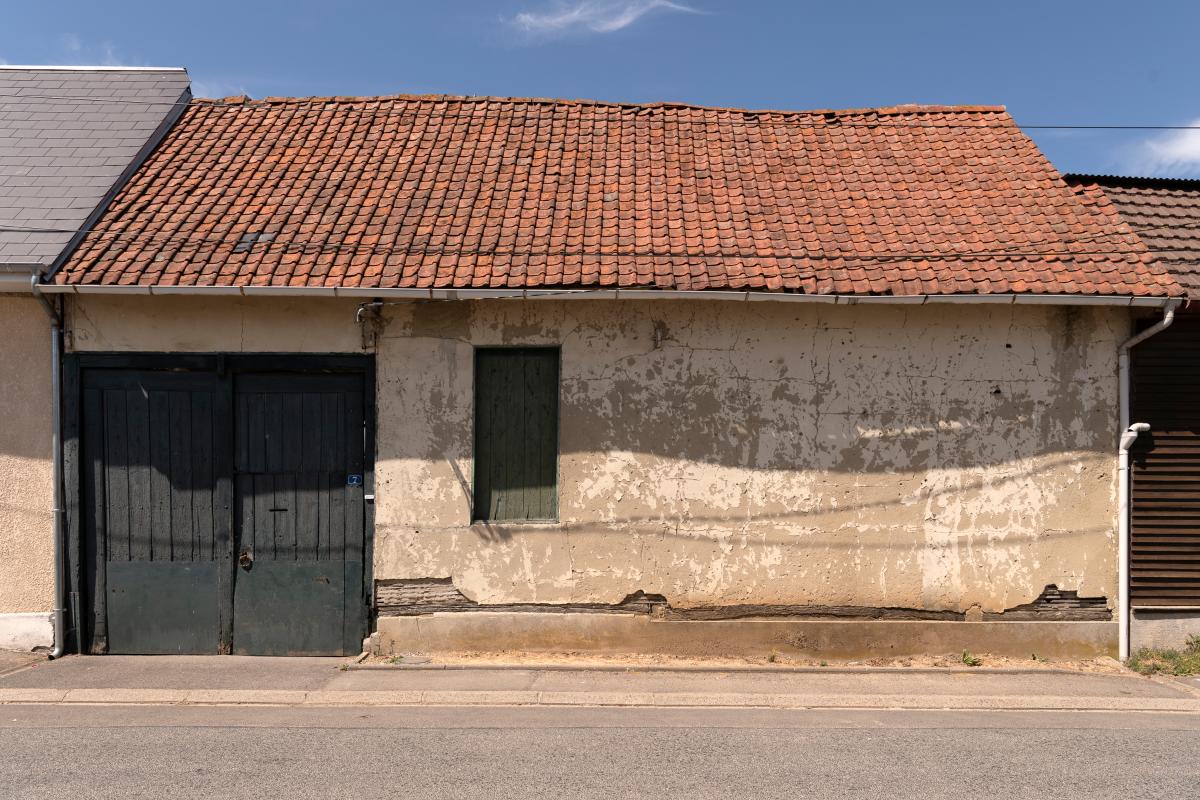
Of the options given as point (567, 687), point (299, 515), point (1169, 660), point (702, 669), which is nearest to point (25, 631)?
point (299, 515)

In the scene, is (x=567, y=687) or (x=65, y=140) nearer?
(x=567, y=687)

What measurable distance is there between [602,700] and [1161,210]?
7309 mm

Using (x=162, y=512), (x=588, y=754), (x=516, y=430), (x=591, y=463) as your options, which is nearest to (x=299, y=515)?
(x=162, y=512)

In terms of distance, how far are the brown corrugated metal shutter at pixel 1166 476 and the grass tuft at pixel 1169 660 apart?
1.29ft

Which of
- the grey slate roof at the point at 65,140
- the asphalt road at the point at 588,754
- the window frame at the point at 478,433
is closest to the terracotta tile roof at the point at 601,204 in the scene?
the grey slate roof at the point at 65,140

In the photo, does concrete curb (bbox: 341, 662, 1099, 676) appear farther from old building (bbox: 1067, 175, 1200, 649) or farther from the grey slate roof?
the grey slate roof

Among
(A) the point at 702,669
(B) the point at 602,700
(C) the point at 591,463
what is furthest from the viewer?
(C) the point at 591,463

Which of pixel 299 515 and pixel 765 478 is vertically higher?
pixel 765 478

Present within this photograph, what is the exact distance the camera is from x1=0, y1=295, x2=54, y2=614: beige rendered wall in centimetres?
709

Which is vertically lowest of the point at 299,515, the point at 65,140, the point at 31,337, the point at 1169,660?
the point at 1169,660

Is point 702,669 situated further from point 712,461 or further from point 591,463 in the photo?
point 591,463

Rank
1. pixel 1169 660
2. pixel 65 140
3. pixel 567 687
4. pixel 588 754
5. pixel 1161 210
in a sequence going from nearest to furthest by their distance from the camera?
pixel 588 754
pixel 567 687
pixel 1169 660
pixel 1161 210
pixel 65 140

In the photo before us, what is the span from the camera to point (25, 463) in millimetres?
7125

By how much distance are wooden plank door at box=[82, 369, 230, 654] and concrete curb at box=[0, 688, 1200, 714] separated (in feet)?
3.59
